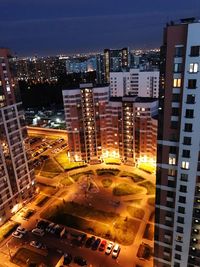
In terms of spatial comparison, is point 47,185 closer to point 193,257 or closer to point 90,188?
point 90,188

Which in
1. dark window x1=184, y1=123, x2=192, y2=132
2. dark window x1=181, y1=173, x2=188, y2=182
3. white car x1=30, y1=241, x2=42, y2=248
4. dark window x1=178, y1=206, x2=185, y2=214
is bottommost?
white car x1=30, y1=241, x2=42, y2=248

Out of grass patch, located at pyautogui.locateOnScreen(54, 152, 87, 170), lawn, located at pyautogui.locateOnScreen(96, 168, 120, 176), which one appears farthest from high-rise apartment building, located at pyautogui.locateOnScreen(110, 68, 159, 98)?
grass patch, located at pyautogui.locateOnScreen(54, 152, 87, 170)

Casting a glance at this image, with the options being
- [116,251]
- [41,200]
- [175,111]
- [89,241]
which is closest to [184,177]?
[175,111]

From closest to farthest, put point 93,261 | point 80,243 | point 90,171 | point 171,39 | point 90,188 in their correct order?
point 171,39 → point 93,261 → point 80,243 → point 90,188 → point 90,171

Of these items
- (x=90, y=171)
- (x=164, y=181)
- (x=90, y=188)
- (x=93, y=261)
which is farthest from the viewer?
(x=90, y=171)

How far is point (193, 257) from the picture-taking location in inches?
1677

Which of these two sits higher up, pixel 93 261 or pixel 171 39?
pixel 171 39

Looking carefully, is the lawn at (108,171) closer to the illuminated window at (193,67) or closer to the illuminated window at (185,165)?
the illuminated window at (185,165)

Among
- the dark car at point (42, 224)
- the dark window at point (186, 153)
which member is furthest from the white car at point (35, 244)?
the dark window at point (186, 153)

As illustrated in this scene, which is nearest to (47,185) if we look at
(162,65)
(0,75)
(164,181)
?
(0,75)

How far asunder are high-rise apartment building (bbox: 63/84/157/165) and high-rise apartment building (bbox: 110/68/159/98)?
191 ft

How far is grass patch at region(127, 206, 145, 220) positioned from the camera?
7219cm

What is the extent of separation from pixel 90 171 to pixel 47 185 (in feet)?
62.6

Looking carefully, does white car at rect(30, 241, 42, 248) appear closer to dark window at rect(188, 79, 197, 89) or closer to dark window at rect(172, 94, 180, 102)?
dark window at rect(172, 94, 180, 102)
